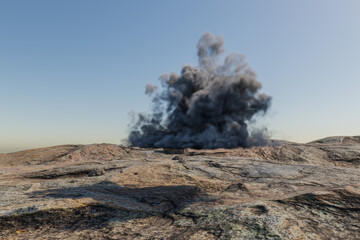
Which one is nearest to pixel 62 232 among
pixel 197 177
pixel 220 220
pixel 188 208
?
pixel 188 208

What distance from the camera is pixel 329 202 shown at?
4.08 meters

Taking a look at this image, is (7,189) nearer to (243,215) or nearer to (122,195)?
(122,195)

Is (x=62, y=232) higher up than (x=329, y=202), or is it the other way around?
(x=329, y=202)

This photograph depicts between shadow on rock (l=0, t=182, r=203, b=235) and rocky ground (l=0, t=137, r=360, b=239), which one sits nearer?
rocky ground (l=0, t=137, r=360, b=239)

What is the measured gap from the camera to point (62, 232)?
3738mm

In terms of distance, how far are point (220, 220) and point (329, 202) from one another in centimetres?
199

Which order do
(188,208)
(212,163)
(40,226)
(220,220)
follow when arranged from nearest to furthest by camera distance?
1. (220,220)
2. (40,226)
3. (188,208)
4. (212,163)

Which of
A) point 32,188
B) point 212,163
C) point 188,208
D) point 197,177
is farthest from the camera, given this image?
point 212,163

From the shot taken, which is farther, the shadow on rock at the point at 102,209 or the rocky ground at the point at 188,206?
the shadow on rock at the point at 102,209

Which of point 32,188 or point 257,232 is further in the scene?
point 32,188

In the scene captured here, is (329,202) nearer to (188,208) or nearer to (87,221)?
(188,208)

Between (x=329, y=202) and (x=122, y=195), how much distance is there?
3.99 m

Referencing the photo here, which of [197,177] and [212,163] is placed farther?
[212,163]

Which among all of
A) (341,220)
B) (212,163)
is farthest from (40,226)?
(212,163)
